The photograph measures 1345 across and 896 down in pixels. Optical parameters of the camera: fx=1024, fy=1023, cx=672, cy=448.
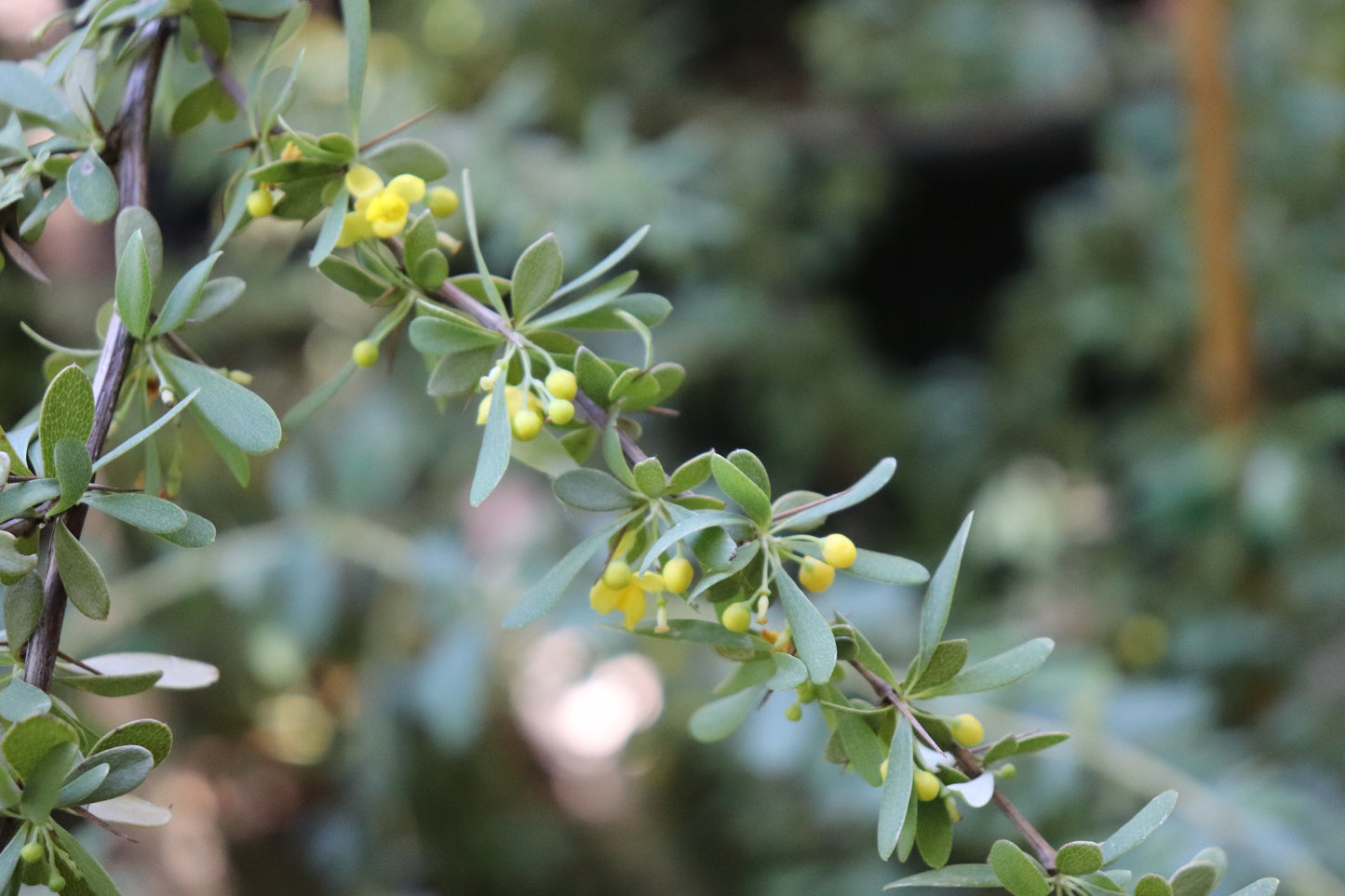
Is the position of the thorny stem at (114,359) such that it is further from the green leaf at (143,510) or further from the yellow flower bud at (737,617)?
the yellow flower bud at (737,617)

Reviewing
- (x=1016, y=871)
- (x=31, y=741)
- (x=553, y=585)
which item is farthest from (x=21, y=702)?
(x=1016, y=871)

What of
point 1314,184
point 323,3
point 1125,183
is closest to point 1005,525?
point 1125,183

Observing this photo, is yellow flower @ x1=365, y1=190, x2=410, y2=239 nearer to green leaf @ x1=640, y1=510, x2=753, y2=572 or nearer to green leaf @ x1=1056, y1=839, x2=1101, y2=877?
green leaf @ x1=640, y1=510, x2=753, y2=572

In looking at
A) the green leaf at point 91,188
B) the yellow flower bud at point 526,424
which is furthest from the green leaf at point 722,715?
the green leaf at point 91,188

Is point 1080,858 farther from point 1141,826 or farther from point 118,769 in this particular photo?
point 118,769

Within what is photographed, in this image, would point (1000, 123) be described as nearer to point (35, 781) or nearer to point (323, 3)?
point (323, 3)

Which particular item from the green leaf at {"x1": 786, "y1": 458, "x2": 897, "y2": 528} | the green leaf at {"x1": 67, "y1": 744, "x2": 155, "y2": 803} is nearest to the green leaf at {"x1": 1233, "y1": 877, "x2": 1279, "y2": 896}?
the green leaf at {"x1": 786, "y1": 458, "x2": 897, "y2": 528}
